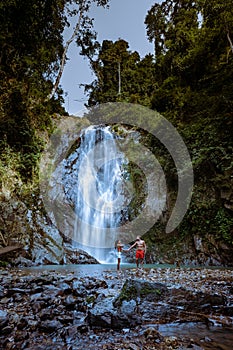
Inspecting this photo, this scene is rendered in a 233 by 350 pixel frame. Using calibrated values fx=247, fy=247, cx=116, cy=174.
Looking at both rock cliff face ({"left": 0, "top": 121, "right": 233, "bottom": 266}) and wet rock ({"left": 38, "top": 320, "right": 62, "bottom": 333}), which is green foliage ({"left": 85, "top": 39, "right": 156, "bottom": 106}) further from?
wet rock ({"left": 38, "top": 320, "right": 62, "bottom": 333})

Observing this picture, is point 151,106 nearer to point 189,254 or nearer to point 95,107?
point 95,107

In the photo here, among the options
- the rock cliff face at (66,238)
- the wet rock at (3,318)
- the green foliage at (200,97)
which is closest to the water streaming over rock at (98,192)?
the rock cliff face at (66,238)

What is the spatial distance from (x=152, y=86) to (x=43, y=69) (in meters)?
12.0

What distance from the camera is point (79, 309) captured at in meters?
3.38

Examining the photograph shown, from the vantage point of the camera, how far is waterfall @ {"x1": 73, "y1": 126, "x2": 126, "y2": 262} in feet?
45.3

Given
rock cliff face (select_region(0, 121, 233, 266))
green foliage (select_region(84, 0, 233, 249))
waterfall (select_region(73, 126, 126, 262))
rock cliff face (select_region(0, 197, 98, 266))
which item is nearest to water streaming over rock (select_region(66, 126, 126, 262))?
waterfall (select_region(73, 126, 126, 262))

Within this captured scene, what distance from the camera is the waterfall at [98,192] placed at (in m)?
13.8

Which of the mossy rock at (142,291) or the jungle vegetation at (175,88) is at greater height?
the jungle vegetation at (175,88)

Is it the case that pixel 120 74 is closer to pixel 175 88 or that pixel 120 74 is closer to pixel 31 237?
pixel 175 88

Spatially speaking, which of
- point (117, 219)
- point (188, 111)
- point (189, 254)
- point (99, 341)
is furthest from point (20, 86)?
point (99, 341)

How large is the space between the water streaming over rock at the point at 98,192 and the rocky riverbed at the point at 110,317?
902cm

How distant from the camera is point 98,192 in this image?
16.1m

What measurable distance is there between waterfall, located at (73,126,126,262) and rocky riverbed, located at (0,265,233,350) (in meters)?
9.07

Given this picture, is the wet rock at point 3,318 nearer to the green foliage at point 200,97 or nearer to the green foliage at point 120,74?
the green foliage at point 200,97
